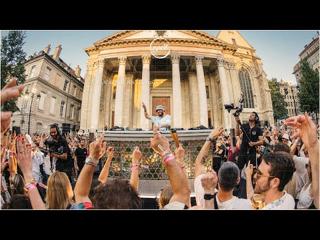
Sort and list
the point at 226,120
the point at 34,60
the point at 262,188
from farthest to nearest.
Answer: the point at 226,120, the point at 34,60, the point at 262,188

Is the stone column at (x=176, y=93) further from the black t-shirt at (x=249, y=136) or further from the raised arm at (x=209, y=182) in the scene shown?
the raised arm at (x=209, y=182)

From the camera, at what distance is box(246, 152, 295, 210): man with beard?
86.0 inches

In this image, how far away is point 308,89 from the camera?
14.0 feet

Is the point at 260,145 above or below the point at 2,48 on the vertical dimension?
below

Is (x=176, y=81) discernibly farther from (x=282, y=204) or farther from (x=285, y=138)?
(x=282, y=204)

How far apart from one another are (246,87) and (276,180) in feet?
18.6

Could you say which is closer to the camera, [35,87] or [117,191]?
[117,191]

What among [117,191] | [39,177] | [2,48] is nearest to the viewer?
[117,191]

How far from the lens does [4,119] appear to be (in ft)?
6.02

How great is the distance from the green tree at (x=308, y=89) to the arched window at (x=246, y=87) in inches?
85.5

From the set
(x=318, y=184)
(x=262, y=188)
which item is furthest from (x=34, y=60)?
(x=318, y=184)

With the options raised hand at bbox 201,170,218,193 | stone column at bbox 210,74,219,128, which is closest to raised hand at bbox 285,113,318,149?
raised hand at bbox 201,170,218,193
